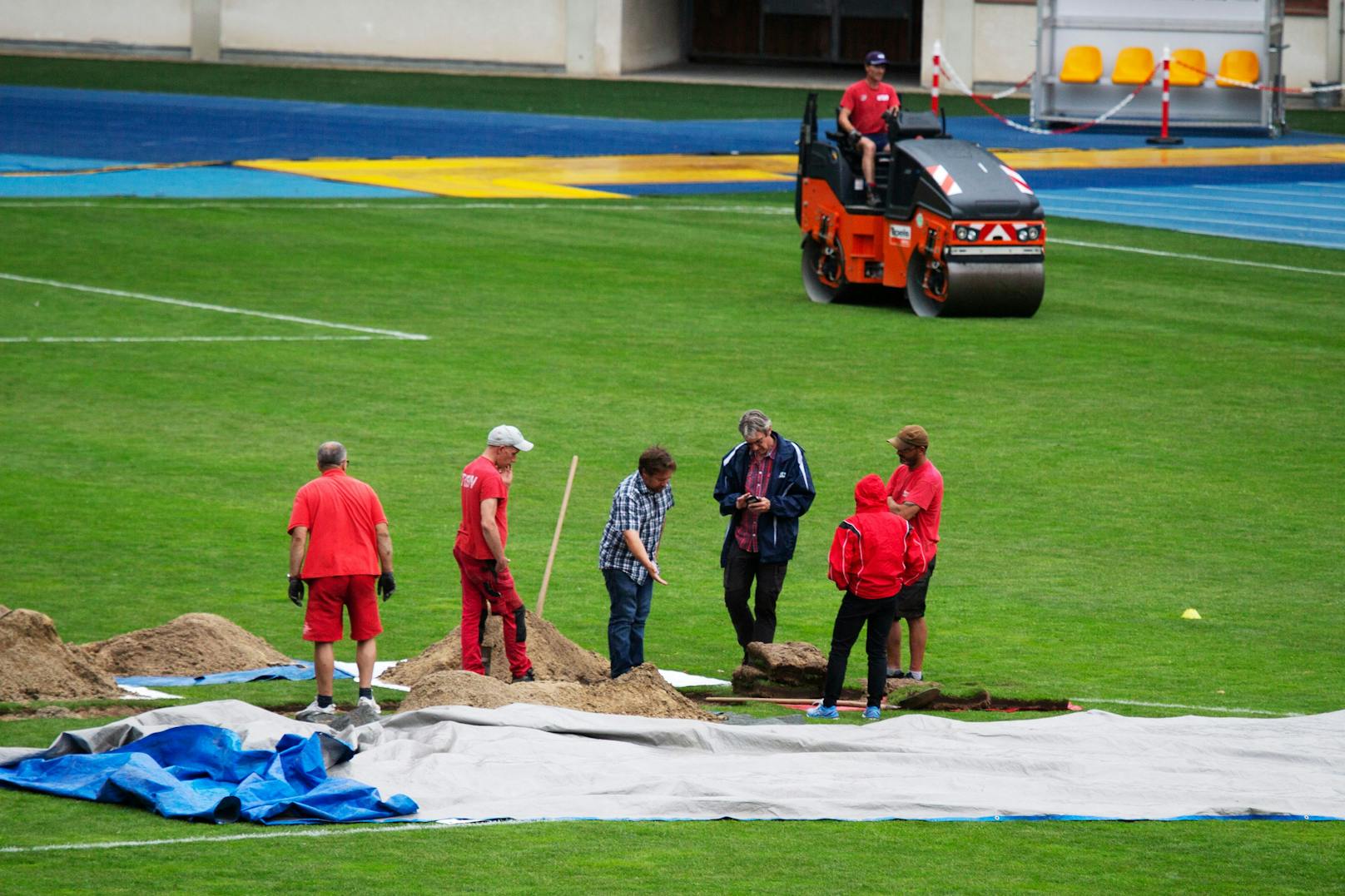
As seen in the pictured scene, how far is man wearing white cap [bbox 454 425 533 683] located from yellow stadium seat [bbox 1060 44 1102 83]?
4151 centimetres

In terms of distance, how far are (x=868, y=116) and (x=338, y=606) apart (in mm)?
17568

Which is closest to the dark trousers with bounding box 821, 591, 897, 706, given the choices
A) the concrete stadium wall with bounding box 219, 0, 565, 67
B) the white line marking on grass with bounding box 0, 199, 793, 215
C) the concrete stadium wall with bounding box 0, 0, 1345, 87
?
the white line marking on grass with bounding box 0, 199, 793, 215

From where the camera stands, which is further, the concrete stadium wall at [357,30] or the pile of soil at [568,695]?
the concrete stadium wall at [357,30]

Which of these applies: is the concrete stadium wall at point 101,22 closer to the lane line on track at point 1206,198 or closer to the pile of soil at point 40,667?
the lane line on track at point 1206,198

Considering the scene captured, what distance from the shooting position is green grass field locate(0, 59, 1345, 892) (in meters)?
9.95

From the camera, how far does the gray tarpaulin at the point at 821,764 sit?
35.0ft

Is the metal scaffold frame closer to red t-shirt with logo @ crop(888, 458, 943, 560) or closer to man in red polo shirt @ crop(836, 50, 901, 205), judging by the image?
man in red polo shirt @ crop(836, 50, 901, 205)

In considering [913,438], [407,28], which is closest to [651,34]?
[407,28]

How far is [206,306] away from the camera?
29.9 metres

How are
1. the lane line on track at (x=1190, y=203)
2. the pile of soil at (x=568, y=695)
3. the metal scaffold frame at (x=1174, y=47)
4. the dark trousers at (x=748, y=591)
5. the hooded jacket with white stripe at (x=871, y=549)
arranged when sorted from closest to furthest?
1. the pile of soil at (x=568, y=695)
2. the hooded jacket with white stripe at (x=871, y=549)
3. the dark trousers at (x=748, y=591)
4. the lane line on track at (x=1190, y=203)
5. the metal scaffold frame at (x=1174, y=47)

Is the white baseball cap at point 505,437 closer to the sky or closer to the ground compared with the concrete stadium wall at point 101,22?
closer to the ground

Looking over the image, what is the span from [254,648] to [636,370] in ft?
39.0

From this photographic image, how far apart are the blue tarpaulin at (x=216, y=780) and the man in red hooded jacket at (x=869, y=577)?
336 cm

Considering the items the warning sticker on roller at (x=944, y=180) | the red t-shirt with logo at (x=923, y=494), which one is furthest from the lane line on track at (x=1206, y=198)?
the red t-shirt with logo at (x=923, y=494)
